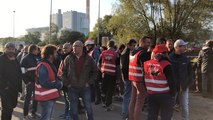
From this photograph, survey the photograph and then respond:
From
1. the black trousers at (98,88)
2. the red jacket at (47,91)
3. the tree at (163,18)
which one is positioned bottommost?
the black trousers at (98,88)

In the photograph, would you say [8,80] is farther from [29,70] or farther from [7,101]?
[29,70]

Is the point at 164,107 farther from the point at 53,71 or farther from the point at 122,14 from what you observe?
the point at 122,14

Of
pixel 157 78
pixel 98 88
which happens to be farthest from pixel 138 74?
pixel 98 88

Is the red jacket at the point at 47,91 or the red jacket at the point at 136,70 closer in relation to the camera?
the red jacket at the point at 47,91

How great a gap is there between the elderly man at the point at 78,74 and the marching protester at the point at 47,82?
2.00 feet

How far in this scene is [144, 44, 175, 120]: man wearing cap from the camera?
20.5 feet

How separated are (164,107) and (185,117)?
1706 millimetres

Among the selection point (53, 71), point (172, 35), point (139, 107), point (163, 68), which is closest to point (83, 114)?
point (139, 107)

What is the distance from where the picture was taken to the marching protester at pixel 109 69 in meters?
10.2

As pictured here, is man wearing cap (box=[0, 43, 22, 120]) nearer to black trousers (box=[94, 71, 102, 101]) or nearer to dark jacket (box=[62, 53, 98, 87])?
dark jacket (box=[62, 53, 98, 87])

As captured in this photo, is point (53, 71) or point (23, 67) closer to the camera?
point (53, 71)

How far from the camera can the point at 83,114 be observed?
9.70m

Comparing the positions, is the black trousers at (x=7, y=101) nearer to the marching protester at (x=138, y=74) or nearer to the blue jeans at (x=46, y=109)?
the blue jeans at (x=46, y=109)

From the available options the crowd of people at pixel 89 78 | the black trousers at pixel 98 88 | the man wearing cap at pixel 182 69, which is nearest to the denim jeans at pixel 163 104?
the crowd of people at pixel 89 78
